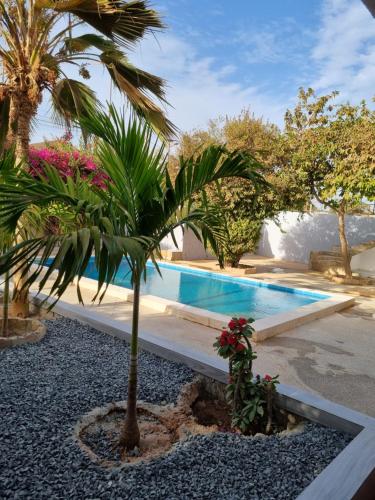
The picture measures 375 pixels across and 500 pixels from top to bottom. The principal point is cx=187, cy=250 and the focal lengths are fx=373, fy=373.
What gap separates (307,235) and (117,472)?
1689 cm

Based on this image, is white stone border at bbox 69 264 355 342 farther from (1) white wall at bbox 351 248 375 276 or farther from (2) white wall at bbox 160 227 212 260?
(2) white wall at bbox 160 227 212 260

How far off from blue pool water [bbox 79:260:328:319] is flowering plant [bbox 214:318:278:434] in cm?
544

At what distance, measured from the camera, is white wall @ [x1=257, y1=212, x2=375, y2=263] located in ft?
55.2

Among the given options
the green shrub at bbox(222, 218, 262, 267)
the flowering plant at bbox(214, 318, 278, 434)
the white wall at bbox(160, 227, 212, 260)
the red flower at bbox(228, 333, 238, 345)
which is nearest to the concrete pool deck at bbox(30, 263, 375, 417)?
the flowering plant at bbox(214, 318, 278, 434)

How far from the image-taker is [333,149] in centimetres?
1061

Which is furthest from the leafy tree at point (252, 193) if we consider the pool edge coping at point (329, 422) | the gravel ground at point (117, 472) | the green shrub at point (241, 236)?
the gravel ground at point (117, 472)

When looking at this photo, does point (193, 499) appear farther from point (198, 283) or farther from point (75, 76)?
point (198, 283)

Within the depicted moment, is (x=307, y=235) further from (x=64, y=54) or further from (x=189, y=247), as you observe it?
(x=64, y=54)

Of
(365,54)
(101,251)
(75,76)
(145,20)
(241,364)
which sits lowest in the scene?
(241,364)

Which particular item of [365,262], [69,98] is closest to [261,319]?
[69,98]

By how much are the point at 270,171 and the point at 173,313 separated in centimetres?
719

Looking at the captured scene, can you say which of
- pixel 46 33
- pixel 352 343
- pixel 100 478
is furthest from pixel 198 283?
pixel 100 478

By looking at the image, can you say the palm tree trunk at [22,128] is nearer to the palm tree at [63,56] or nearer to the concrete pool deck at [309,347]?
the palm tree at [63,56]

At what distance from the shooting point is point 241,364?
3100mm
